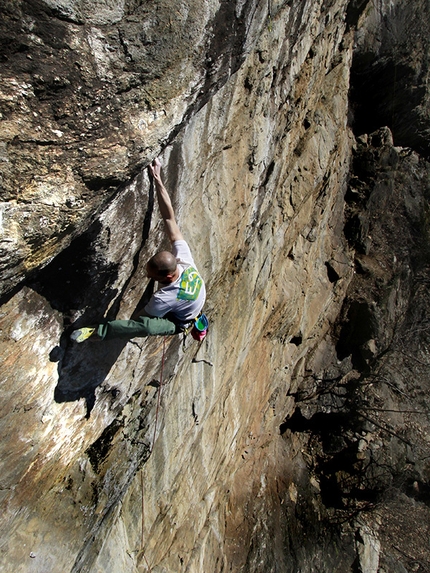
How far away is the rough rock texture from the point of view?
238 cm

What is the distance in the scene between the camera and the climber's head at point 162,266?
3.04 meters

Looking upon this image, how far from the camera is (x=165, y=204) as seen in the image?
10.6 ft

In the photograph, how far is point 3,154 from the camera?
208cm

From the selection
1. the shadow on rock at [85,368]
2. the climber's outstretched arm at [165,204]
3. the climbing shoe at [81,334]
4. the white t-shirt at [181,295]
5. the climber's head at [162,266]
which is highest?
the climber's outstretched arm at [165,204]

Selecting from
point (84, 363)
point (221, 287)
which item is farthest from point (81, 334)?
point (221, 287)

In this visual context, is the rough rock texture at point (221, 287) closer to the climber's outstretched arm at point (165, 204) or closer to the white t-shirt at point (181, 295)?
the climber's outstretched arm at point (165, 204)

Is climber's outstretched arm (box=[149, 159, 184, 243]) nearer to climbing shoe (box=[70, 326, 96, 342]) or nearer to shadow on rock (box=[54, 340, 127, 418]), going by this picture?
climbing shoe (box=[70, 326, 96, 342])

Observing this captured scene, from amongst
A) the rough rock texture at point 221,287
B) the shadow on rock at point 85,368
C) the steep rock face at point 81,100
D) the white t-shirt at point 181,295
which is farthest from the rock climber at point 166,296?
the steep rock face at point 81,100

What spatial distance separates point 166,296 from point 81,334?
2.23ft

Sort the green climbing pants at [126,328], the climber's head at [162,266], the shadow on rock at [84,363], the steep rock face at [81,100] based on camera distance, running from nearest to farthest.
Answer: the steep rock face at [81,100], the climber's head at [162,266], the green climbing pants at [126,328], the shadow on rock at [84,363]

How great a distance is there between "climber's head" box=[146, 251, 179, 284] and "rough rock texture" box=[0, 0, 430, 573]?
12.4 inches

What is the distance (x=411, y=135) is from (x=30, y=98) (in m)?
9.24

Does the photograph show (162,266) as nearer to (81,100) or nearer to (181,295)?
(181,295)

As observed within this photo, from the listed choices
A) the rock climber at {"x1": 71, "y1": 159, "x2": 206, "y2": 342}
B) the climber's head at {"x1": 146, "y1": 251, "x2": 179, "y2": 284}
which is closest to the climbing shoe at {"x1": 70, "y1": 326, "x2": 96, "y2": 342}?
the rock climber at {"x1": 71, "y1": 159, "x2": 206, "y2": 342}
